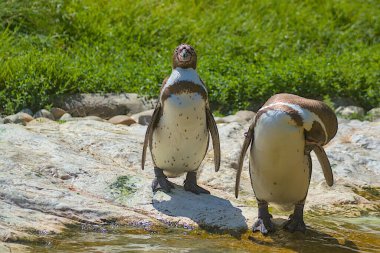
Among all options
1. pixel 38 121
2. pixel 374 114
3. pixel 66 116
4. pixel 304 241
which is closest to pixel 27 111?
pixel 66 116

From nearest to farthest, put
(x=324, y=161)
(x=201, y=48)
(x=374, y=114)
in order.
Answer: (x=324, y=161)
(x=374, y=114)
(x=201, y=48)

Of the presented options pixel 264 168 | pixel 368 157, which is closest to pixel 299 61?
pixel 368 157

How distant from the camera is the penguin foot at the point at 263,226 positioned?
4812 mm

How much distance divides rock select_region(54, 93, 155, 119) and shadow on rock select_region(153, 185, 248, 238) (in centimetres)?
311

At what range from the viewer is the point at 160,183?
5.44 metres

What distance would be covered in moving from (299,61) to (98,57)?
2.36 m

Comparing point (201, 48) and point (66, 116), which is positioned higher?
point (201, 48)

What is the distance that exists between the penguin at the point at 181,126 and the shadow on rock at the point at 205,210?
0.11 metres

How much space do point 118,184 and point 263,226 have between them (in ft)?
3.53

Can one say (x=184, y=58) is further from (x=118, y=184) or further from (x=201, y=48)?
(x=201, y=48)

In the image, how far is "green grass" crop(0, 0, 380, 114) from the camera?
8836 millimetres

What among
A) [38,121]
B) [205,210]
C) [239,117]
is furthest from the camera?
[239,117]

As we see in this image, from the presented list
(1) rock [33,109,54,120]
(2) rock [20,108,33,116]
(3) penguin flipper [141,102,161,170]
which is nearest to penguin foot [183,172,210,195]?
(3) penguin flipper [141,102,161,170]

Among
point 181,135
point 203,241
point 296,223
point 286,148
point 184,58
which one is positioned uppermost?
point 184,58
